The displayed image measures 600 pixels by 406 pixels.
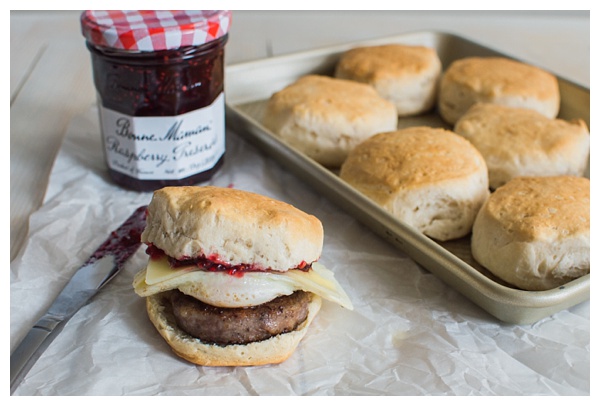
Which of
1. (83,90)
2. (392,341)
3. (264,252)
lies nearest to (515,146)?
(392,341)

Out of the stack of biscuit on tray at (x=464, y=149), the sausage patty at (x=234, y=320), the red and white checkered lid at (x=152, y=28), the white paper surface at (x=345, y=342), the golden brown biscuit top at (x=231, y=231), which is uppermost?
the red and white checkered lid at (x=152, y=28)

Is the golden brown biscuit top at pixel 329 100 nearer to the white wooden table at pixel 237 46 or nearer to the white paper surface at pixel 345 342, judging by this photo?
the white paper surface at pixel 345 342

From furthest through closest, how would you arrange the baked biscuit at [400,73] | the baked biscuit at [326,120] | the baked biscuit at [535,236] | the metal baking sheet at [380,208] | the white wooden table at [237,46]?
the baked biscuit at [400,73] < the white wooden table at [237,46] < the baked biscuit at [326,120] < the baked biscuit at [535,236] < the metal baking sheet at [380,208]

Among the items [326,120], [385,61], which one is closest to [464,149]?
[326,120]

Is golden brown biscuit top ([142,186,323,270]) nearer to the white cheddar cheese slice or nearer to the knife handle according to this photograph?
the white cheddar cheese slice

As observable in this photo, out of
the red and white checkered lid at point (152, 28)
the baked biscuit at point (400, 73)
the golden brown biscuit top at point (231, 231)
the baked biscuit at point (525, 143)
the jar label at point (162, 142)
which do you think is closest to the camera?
the golden brown biscuit top at point (231, 231)

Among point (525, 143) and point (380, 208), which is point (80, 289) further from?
point (525, 143)

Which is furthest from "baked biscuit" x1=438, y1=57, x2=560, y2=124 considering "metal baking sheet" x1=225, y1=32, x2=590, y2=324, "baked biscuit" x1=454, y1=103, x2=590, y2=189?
"baked biscuit" x1=454, y1=103, x2=590, y2=189

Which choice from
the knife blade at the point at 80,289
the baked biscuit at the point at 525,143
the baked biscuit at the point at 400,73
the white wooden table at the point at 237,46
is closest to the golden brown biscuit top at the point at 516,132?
the baked biscuit at the point at 525,143
